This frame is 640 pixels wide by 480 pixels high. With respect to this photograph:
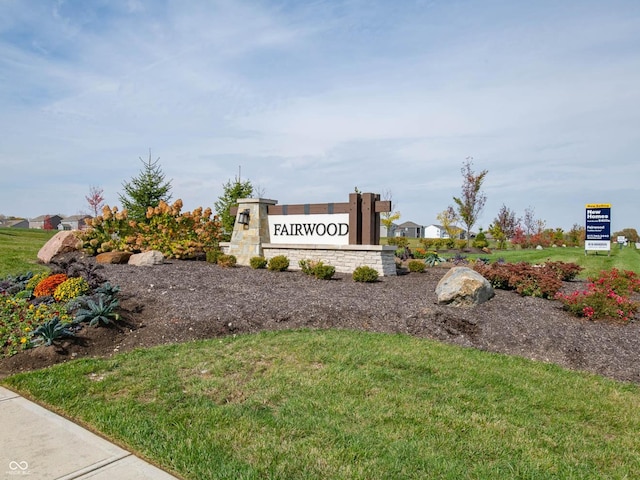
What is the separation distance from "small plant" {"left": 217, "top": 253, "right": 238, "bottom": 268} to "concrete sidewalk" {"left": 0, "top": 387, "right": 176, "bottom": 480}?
1001cm

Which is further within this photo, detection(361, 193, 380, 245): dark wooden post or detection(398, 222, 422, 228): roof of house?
detection(398, 222, 422, 228): roof of house

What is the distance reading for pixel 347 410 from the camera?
4266mm

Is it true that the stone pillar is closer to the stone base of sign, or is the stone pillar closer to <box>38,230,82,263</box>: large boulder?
the stone base of sign

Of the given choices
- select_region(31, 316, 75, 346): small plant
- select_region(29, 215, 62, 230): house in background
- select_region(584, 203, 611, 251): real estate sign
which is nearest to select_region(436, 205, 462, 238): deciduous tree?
select_region(584, 203, 611, 251): real estate sign

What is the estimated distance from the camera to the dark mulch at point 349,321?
662 cm

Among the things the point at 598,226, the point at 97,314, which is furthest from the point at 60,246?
the point at 598,226

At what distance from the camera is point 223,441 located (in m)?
3.71

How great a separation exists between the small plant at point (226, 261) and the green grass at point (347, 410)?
7.94m

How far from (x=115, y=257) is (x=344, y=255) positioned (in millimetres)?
7186

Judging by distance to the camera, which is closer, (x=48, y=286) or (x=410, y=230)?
(x=48, y=286)

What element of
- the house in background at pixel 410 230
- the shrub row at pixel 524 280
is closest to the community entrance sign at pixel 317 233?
the shrub row at pixel 524 280

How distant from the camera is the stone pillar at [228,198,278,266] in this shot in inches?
606

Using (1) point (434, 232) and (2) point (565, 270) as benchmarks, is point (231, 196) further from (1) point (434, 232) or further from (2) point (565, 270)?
(1) point (434, 232)

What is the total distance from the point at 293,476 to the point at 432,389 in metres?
2.15
